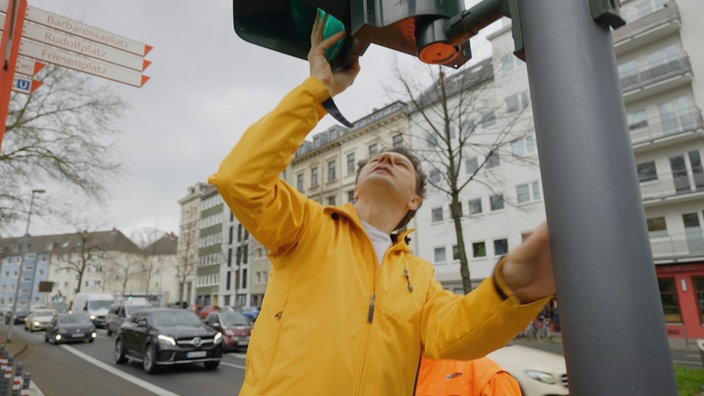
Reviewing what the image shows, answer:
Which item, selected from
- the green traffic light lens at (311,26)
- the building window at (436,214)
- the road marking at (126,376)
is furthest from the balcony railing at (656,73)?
the green traffic light lens at (311,26)

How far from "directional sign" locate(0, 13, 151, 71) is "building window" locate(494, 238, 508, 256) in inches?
969

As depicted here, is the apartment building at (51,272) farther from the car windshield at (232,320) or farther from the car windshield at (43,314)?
the car windshield at (232,320)

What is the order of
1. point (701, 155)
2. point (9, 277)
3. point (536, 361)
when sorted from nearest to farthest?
1. point (536, 361)
2. point (701, 155)
3. point (9, 277)

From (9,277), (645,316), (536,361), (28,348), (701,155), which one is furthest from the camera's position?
(9,277)

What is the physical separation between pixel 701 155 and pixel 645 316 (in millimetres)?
26589

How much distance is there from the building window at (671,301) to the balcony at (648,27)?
11785 millimetres

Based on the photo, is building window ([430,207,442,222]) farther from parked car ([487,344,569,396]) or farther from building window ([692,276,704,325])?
parked car ([487,344,569,396])

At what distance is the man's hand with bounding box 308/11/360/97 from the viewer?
1.41m

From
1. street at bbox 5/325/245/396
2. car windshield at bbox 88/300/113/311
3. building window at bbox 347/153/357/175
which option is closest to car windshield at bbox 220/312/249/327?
street at bbox 5/325/245/396

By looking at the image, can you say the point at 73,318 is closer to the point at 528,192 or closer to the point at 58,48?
the point at 58,48

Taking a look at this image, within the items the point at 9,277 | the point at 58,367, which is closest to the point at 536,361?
the point at 58,367

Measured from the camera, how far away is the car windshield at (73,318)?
20750 millimetres

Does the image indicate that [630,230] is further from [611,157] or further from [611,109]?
[611,109]

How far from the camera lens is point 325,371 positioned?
135 centimetres
